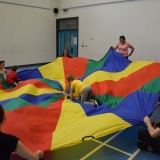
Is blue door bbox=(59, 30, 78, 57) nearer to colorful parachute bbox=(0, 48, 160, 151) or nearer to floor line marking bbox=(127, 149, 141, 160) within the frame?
colorful parachute bbox=(0, 48, 160, 151)

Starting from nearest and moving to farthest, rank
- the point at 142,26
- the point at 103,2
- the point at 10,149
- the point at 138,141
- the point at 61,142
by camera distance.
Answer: the point at 10,149
the point at 61,142
the point at 138,141
the point at 142,26
the point at 103,2

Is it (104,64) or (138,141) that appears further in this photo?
(104,64)

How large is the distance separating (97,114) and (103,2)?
6.06 m

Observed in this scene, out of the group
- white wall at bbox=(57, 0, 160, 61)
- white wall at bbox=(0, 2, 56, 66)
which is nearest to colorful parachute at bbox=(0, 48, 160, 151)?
white wall at bbox=(57, 0, 160, 61)

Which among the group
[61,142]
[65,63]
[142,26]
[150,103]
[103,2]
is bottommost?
[61,142]

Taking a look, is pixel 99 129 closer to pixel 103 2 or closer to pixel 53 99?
pixel 53 99

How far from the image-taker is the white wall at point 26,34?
26.3ft

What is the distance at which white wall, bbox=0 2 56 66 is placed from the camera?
802 cm

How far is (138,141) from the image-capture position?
279 centimetres

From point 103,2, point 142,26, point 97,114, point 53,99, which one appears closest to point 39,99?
point 53,99

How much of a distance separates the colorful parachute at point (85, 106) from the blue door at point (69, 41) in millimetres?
4779

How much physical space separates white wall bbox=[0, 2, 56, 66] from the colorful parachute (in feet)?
14.2

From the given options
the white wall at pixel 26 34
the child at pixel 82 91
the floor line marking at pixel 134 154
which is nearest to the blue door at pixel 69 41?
the white wall at pixel 26 34

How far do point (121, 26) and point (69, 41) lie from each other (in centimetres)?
301
